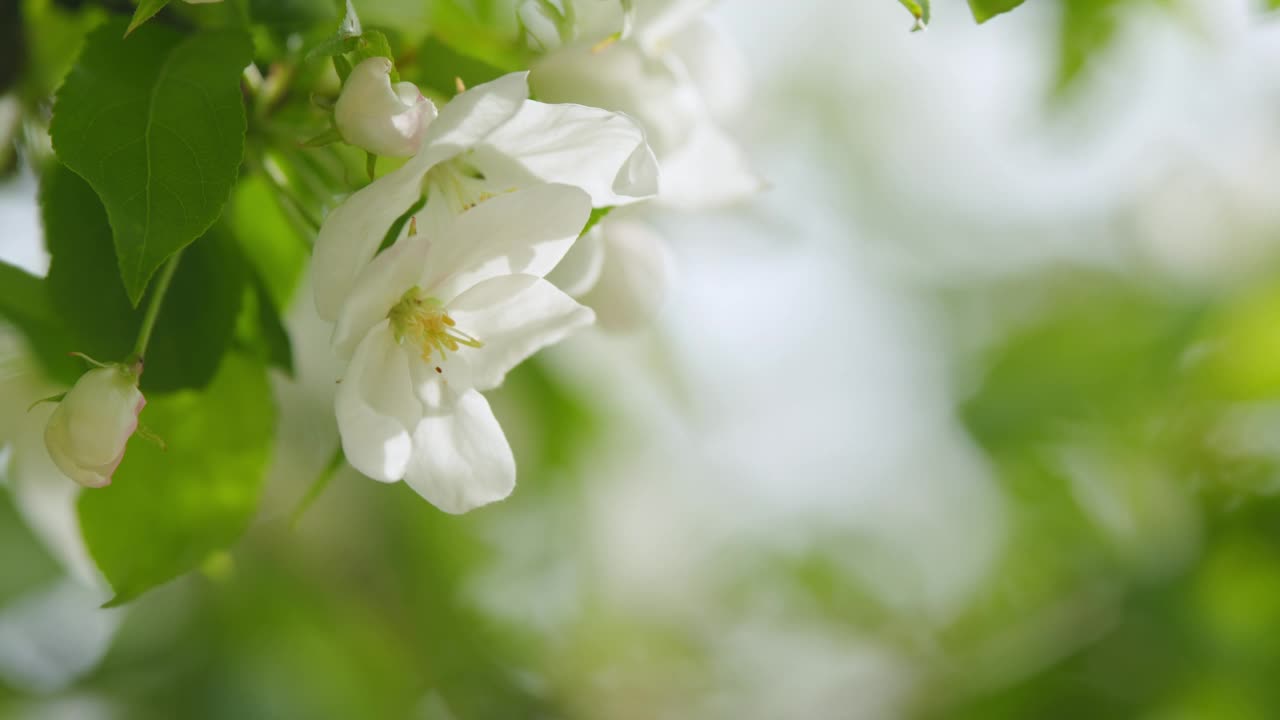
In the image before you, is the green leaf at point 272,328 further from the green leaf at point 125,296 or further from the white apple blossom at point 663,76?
the white apple blossom at point 663,76

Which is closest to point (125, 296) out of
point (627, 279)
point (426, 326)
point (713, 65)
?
point (426, 326)

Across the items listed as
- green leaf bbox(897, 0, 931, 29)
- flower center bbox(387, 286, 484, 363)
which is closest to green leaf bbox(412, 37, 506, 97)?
flower center bbox(387, 286, 484, 363)

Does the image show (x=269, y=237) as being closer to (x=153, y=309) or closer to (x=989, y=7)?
(x=153, y=309)

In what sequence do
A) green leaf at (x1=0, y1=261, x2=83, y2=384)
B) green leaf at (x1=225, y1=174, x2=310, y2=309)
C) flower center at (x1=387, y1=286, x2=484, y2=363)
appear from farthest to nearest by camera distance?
green leaf at (x1=225, y1=174, x2=310, y2=309) < green leaf at (x1=0, y1=261, x2=83, y2=384) < flower center at (x1=387, y1=286, x2=484, y2=363)

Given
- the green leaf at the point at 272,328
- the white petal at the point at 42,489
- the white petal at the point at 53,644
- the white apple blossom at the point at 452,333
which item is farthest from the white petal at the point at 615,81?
the white petal at the point at 53,644

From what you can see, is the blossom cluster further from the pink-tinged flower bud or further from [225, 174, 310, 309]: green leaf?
[225, 174, 310, 309]: green leaf
